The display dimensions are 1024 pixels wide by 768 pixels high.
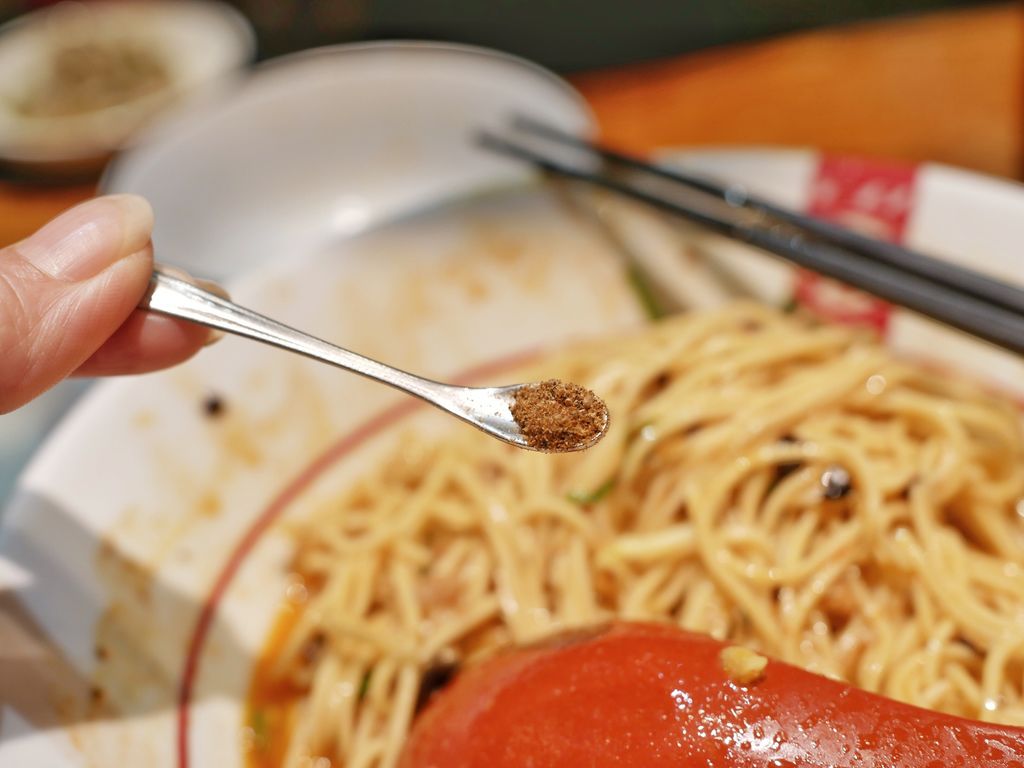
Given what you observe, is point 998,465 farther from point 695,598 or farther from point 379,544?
point 379,544

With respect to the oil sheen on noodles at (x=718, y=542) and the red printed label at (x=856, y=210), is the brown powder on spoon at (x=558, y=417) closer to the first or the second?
the oil sheen on noodles at (x=718, y=542)

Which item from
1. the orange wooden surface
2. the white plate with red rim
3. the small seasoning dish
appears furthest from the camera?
the small seasoning dish

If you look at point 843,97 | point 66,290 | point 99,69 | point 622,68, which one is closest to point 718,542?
point 66,290

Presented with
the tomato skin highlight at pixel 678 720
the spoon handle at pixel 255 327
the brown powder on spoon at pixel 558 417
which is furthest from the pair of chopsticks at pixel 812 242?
the spoon handle at pixel 255 327

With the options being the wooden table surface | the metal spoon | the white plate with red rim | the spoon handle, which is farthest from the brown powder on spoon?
the wooden table surface

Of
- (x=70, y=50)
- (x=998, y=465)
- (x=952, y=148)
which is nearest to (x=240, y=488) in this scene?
(x=998, y=465)

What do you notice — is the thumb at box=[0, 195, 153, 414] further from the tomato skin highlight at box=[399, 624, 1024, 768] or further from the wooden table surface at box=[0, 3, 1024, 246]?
the wooden table surface at box=[0, 3, 1024, 246]

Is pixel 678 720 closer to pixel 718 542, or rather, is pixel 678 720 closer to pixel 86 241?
pixel 718 542
